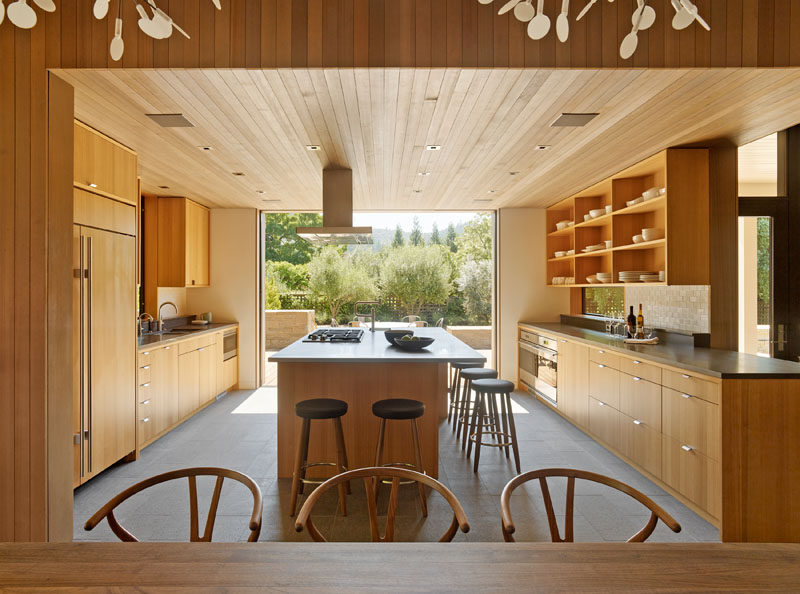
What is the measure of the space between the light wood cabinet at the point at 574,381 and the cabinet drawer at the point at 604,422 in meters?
0.14

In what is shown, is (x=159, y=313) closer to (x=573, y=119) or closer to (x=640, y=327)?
(x=573, y=119)

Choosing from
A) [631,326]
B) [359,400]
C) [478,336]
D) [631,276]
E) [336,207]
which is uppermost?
[336,207]

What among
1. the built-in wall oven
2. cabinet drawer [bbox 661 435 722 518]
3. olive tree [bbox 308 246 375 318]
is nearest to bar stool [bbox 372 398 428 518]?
cabinet drawer [bbox 661 435 722 518]

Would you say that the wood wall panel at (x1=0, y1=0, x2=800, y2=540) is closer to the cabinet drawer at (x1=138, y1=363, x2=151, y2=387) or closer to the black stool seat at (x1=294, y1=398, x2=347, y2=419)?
the black stool seat at (x1=294, y1=398, x2=347, y2=419)

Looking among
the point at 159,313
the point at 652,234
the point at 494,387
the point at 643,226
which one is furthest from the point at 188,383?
the point at 643,226

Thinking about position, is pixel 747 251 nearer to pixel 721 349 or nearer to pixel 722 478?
pixel 721 349

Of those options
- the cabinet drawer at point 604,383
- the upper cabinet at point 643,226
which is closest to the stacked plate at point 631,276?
the upper cabinet at point 643,226

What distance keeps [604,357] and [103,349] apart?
161 inches

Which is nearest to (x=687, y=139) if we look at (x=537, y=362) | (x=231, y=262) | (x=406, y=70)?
(x=406, y=70)

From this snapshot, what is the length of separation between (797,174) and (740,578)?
4.17 m

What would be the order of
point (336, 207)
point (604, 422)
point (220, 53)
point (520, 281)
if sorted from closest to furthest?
point (220, 53) → point (604, 422) → point (336, 207) → point (520, 281)

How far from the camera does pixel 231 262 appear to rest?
6.91 metres

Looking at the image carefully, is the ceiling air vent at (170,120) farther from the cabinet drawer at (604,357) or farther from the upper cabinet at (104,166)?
the cabinet drawer at (604,357)

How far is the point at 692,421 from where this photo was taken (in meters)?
2.97
